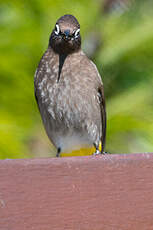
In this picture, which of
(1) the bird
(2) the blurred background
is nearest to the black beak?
(1) the bird

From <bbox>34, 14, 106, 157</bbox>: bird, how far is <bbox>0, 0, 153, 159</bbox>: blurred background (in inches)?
27.8

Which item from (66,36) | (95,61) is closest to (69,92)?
(66,36)

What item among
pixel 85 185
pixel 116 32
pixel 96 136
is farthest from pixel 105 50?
pixel 85 185

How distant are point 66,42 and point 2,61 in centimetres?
124

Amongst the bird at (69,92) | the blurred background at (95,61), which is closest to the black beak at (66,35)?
the bird at (69,92)

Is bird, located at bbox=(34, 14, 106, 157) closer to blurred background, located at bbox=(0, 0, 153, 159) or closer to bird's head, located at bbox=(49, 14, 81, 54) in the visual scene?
bird's head, located at bbox=(49, 14, 81, 54)

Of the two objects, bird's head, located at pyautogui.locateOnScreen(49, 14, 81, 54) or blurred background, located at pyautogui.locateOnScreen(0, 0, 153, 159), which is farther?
blurred background, located at pyautogui.locateOnScreen(0, 0, 153, 159)

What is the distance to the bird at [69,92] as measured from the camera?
404 centimetres

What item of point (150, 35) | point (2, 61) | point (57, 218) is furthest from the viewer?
point (150, 35)

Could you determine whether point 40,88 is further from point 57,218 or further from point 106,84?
point 106,84

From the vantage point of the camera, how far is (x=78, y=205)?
84.0 inches

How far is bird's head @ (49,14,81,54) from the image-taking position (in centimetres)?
378

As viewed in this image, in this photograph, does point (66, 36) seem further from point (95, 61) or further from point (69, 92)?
point (95, 61)

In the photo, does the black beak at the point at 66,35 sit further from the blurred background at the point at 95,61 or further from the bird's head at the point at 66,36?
the blurred background at the point at 95,61
